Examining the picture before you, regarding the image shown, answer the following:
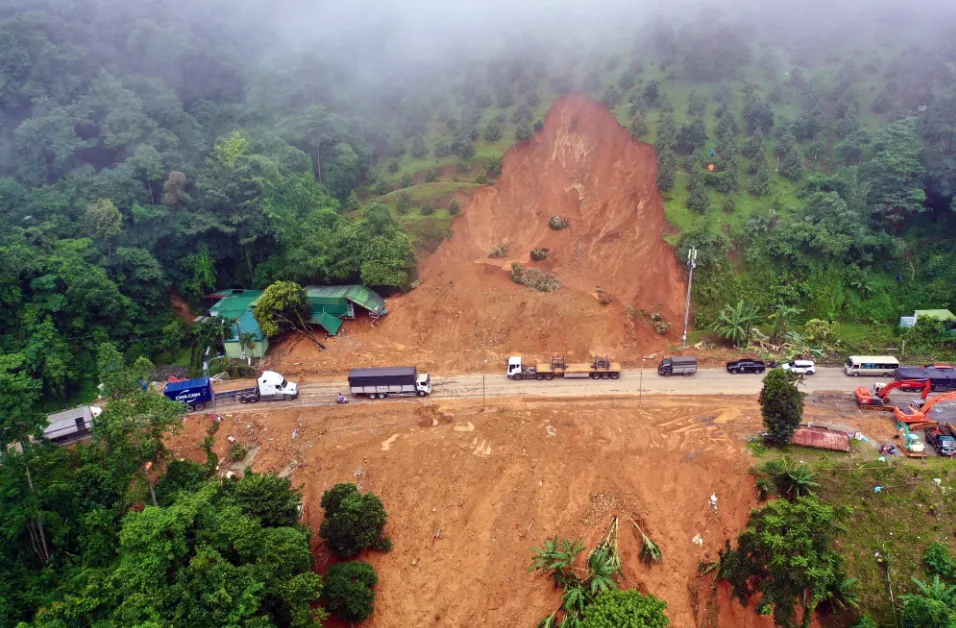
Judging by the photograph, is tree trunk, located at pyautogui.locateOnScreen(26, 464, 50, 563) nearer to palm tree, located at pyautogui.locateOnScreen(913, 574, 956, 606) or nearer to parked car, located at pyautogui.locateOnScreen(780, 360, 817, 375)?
palm tree, located at pyautogui.locateOnScreen(913, 574, 956, 606)

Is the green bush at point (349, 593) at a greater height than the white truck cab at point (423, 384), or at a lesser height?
lesser

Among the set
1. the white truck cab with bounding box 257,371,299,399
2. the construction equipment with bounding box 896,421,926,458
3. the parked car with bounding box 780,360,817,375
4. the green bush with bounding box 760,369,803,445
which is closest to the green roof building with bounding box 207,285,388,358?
the white truck cab with bounding box 257,371,299,399

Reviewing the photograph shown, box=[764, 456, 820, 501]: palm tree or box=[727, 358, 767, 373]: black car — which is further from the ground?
box=[727, 358, 767, 373]: black car

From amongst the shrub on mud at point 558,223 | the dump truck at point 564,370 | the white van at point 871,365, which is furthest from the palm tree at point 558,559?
the shrub on mud at point 558,223

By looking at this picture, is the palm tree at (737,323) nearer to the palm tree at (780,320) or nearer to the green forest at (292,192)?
the green forest at (292,192)

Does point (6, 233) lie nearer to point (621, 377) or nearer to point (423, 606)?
point (423, 606)

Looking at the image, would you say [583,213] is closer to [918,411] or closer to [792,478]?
[918,411]

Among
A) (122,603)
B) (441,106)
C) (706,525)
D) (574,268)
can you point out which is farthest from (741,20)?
(122,603)
